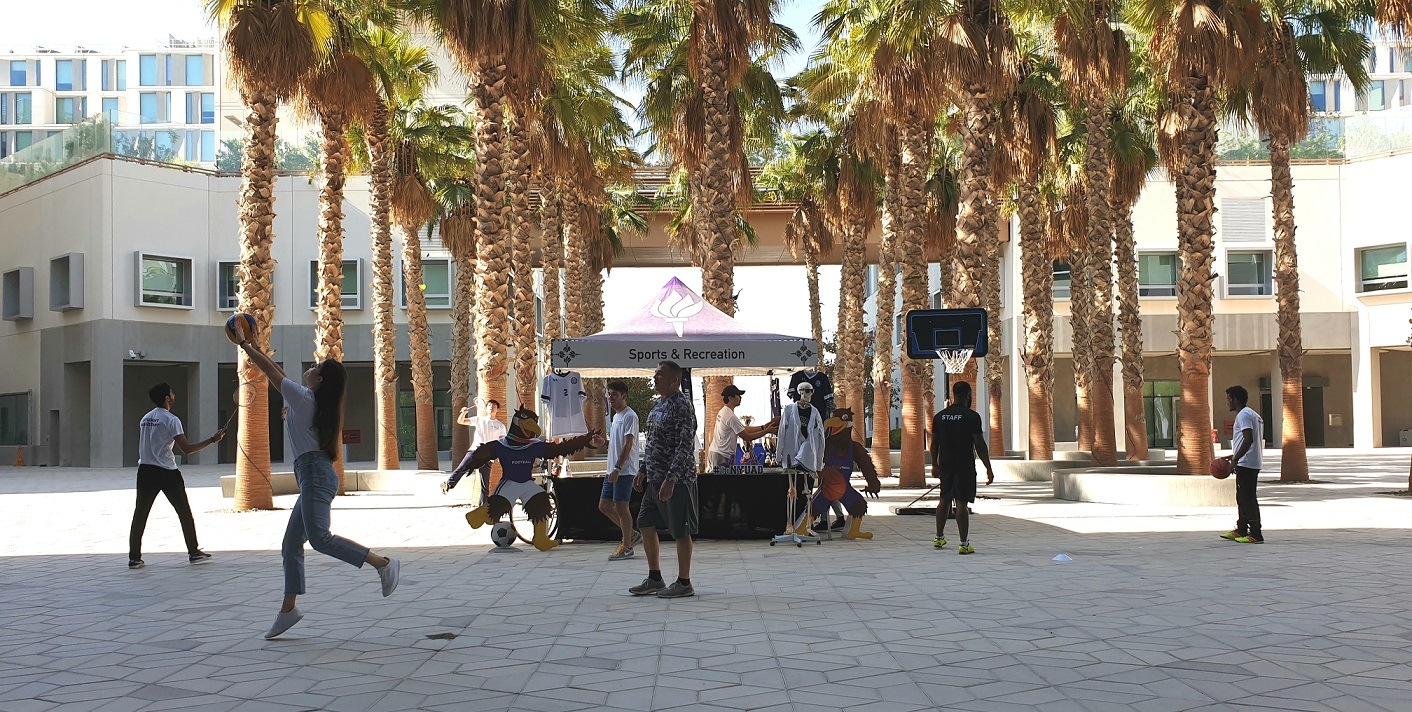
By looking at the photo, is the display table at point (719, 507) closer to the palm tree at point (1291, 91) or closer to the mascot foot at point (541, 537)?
the mascot foot at point (541, 537)

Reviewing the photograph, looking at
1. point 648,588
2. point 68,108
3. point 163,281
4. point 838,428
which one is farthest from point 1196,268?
point 68,108

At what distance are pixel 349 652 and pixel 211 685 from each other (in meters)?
1.01

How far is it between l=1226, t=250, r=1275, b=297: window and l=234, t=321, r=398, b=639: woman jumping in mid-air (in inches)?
1760

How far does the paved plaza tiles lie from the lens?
6.17 meters

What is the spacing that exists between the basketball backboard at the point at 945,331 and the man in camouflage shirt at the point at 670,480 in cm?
971

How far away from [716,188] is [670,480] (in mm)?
12330

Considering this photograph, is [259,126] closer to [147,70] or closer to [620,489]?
[620,489]

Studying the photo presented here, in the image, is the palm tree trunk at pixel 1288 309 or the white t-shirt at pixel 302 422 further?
the palm tree trunk at pixel 1288 309

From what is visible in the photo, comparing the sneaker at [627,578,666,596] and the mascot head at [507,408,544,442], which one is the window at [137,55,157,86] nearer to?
the mascot head at [507,408,544,442]

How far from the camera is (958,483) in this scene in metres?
12.4

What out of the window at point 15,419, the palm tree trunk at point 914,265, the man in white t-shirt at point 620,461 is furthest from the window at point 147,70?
the man in white t-shirt at point 620,461

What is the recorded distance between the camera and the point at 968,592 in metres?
9.73

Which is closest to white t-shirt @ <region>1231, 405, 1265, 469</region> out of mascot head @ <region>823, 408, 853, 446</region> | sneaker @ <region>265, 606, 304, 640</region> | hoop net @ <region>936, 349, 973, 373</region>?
mascot head @ <region>823, 408, 853, 446</region>

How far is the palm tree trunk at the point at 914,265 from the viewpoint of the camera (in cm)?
2289
